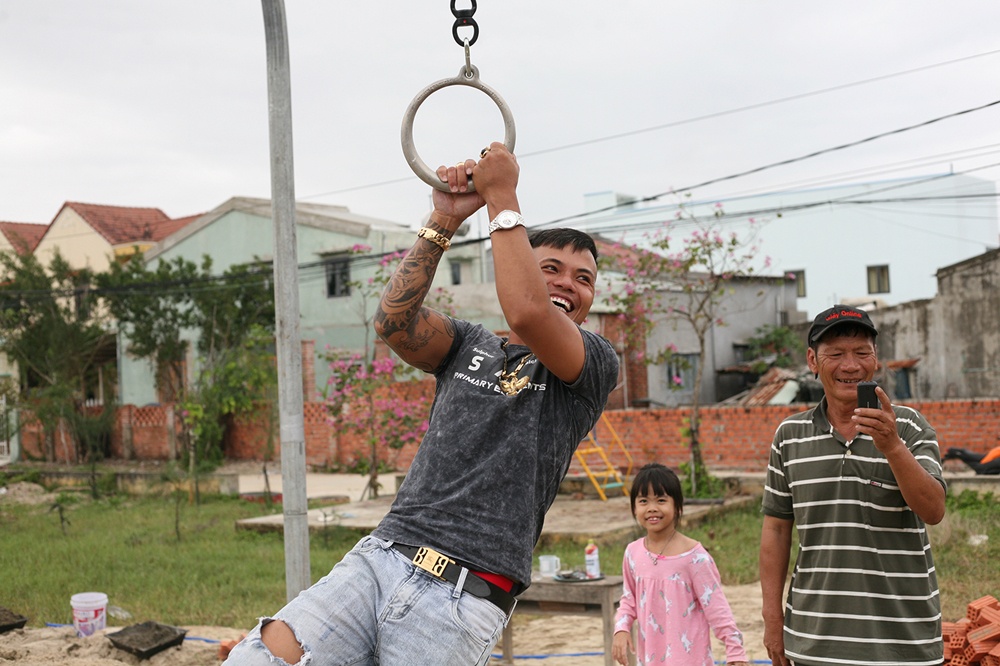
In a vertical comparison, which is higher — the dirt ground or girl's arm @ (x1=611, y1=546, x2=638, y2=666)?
girl's arm @ (x1=611, y1=546, x2=638, y2=666)

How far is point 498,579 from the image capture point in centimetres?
221

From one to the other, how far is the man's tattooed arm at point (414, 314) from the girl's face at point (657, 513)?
234cm

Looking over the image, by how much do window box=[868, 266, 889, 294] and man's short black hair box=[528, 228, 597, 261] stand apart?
3535cm

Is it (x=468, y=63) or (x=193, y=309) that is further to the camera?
(x=193, y=309)

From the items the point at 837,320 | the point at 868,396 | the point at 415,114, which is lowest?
the point at 868,396

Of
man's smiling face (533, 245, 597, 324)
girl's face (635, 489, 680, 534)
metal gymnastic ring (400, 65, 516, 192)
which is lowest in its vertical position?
girl's face (635, 489, 680, 534)

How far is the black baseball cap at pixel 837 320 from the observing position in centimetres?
330

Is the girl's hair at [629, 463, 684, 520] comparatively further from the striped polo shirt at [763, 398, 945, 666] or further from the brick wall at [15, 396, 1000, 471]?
the brick wall at [15, 396, 1000, 471]

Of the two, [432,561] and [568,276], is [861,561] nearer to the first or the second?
[568,276]

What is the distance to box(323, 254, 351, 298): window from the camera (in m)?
24.6

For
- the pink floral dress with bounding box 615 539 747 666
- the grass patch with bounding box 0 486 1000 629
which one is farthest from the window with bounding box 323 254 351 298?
the pink floral dress with bounding box 615 539 747 666

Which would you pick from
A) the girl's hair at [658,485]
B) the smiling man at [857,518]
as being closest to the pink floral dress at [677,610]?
the girl's hair at [658,485]

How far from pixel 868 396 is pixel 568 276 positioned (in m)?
1.05

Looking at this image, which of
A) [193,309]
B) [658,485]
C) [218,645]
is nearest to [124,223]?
[193,309]
